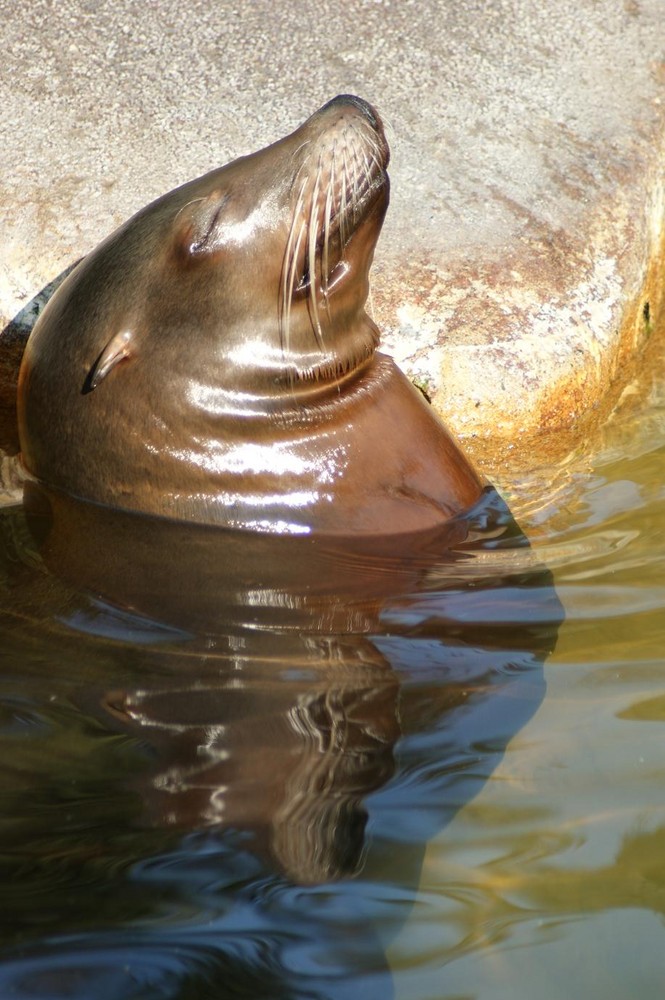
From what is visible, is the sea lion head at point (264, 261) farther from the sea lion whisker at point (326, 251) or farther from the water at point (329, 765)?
the water at point (329, 765)

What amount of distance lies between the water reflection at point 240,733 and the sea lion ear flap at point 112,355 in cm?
48

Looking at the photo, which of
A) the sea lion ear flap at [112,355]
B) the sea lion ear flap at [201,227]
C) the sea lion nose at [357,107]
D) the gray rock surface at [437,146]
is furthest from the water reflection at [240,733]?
the sea lion nose at [357,107]

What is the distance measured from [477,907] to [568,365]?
10.2 ft

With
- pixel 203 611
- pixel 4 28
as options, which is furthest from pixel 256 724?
pixel 4 28

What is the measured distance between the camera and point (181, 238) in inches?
159

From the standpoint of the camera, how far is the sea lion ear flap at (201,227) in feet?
13.1

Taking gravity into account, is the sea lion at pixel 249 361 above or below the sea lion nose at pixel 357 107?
below

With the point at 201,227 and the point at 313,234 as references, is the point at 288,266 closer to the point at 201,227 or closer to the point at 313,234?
the point at 313,234

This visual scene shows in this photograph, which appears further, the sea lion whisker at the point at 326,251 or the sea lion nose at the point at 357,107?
the sea lion nose at the point at 357,107

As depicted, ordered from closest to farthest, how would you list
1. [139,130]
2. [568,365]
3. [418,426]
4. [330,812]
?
[330,812] → [418,426] → [568,365] → [139,130]

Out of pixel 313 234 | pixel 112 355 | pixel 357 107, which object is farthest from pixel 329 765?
pixel 357 107

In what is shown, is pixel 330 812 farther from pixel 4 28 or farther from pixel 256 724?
pixel 4 28

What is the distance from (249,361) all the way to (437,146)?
220 centimetres

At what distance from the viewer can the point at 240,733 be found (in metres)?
3.03
